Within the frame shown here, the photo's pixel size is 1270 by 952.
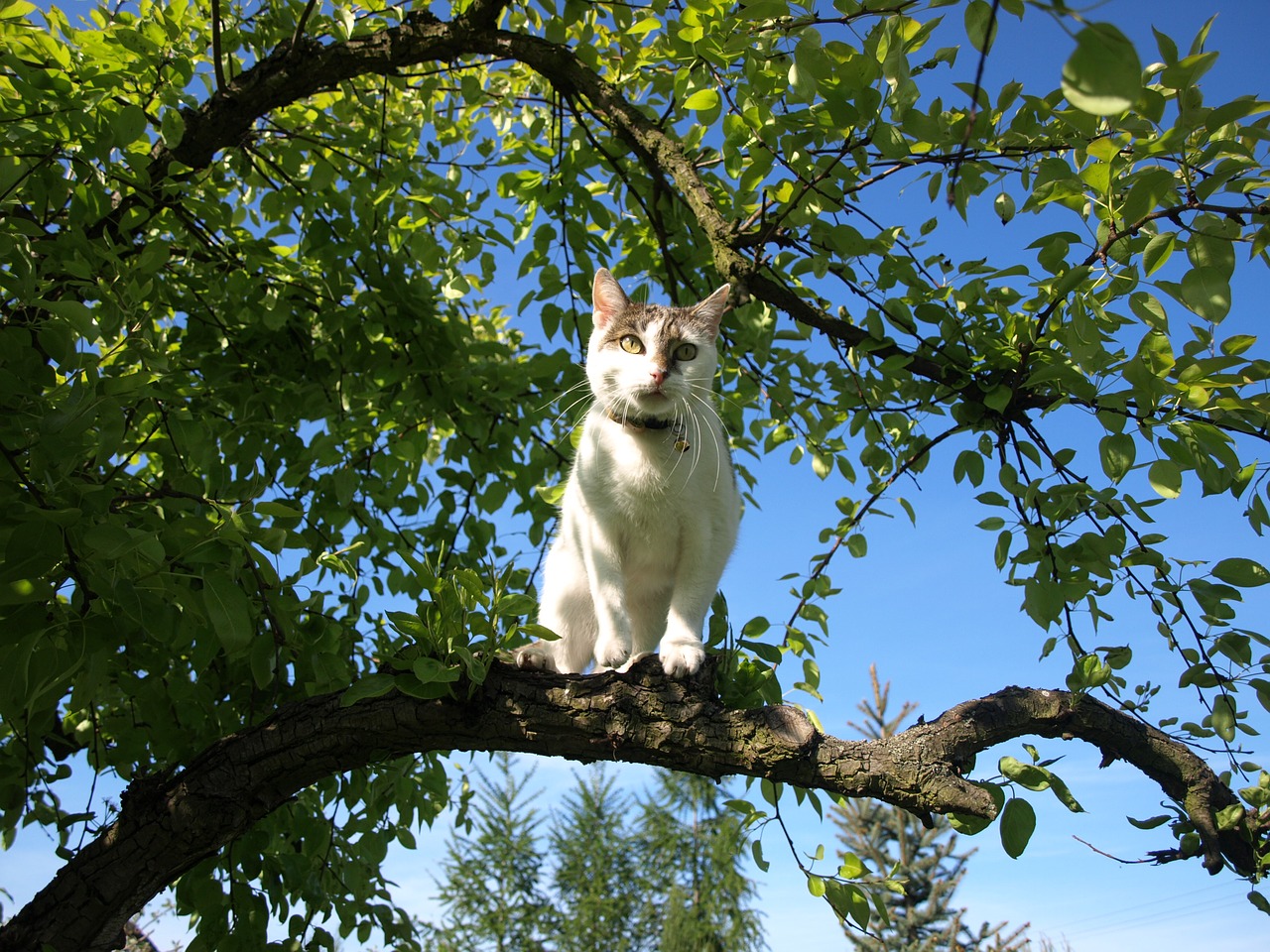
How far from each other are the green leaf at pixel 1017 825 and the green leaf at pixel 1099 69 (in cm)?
149

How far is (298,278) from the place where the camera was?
12.1ft

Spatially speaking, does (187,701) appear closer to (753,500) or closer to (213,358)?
(213,358)

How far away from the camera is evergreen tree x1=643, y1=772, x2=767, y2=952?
919cm

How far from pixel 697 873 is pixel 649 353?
8359 mm

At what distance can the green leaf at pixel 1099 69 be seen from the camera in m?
0.75

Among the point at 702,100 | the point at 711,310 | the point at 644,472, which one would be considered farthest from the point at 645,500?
the point at 702,100

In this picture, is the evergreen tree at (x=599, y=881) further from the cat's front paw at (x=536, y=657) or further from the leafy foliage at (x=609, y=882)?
the cat's front paw at (x=536, y=657)

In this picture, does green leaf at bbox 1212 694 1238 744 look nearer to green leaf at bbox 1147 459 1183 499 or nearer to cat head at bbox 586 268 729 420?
green leaf at bbox 1147 459 1183 499

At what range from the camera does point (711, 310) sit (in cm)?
292

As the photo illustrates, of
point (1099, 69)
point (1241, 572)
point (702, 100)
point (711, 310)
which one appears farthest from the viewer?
point (711, 310)

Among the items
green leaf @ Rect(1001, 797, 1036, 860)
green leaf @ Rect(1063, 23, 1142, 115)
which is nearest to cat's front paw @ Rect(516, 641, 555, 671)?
green leaf @ Rect(1001, 797, 1036, 860)

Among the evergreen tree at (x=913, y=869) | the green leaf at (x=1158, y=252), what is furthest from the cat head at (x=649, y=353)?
the evergreen tree at (x=913, y=869)

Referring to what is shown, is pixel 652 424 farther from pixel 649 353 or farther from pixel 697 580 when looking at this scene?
pixel 697 580

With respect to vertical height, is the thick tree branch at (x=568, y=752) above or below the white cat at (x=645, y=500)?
below
